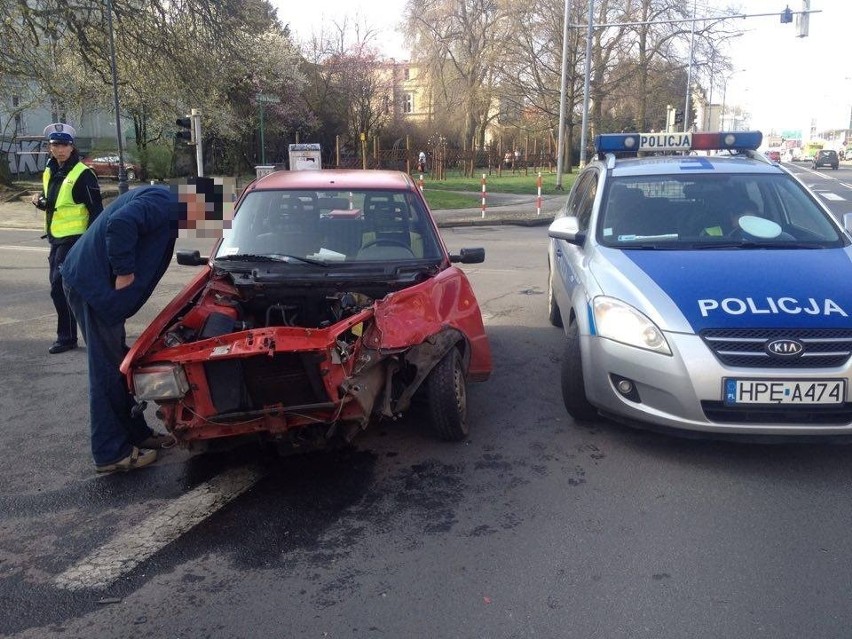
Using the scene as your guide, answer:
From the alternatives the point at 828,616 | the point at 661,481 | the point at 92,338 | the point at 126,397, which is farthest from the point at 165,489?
the point at 828,616

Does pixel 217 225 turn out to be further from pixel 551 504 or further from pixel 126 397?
pixel 551 504

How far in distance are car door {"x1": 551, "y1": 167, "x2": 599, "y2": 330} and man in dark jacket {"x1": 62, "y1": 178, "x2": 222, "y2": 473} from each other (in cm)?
260

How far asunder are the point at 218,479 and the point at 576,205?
13.9 ft

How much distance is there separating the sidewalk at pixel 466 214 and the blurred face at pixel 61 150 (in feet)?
43.2

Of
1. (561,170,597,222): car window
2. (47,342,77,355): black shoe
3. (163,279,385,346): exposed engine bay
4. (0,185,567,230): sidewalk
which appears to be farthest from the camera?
(0,185,567,230): sidewalk

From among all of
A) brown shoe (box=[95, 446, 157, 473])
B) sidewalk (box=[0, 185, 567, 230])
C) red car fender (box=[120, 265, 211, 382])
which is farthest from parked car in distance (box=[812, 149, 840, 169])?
brown shoe (box=[95, 446, 157, 473])

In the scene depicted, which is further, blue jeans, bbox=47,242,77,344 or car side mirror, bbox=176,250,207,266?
blue jeans, bbox=47,242,77,344

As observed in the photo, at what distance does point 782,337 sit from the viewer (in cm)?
402

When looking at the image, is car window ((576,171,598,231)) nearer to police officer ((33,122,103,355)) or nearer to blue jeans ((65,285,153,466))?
blue jeans ((65,285,153,466))

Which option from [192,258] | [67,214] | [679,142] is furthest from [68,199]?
[679,142]

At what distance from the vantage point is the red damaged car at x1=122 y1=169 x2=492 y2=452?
385cm

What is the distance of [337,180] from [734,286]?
301 cm

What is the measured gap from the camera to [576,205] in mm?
7074

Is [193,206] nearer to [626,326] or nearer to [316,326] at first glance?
[316,326]
